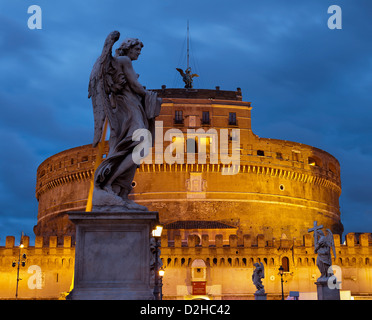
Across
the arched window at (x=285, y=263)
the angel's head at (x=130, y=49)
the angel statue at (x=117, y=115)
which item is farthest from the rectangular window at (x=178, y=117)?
the angel statue at (x=117, y=115)

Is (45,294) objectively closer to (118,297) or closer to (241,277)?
(241,277)

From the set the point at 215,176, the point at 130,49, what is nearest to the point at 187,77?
the point at 215,176

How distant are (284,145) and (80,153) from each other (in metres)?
22.2

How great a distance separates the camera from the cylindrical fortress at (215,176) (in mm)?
52344

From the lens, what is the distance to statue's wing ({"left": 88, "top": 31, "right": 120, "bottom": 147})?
5383mm

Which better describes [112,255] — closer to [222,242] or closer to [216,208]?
[222,242]

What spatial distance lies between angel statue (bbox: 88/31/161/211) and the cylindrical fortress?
4629 cm

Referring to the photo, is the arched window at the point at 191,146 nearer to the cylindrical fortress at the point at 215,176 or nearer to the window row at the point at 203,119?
the cylindrical fortress at the point at 215,176

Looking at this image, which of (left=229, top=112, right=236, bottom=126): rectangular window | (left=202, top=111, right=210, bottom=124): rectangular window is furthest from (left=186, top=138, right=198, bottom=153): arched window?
(left=229, top=112, right=236, bottom=126): rectangular window

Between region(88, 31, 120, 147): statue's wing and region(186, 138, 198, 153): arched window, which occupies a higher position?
region(186, 138, 198, 153): arched window

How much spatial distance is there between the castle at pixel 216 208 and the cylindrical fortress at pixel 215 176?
106mm

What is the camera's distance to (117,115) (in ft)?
18.2

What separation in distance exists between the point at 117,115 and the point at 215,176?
4772 cm

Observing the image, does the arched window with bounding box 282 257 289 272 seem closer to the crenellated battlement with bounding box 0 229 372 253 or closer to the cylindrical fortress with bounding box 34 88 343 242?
the crenellated battlement with bounding box 0 229 372 253
